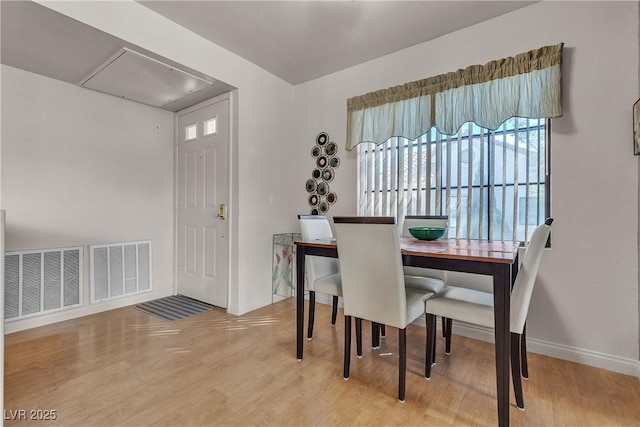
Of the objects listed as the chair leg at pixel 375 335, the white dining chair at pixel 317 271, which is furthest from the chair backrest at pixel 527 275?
the white dining chair at pixel 317 271

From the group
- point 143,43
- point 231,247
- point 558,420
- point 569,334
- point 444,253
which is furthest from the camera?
point 231,247

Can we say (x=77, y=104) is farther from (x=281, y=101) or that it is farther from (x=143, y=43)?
(x=281, y=101)

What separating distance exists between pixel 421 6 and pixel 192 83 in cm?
209

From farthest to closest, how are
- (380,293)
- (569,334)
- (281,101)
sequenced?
(281,101) → (569,334) → (380,293)

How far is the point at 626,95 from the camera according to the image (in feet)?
6.40

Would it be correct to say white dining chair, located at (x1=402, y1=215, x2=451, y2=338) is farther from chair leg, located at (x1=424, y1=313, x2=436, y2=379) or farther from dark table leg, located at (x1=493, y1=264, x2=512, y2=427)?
dark table leg, located at (x1=493, y1=264, x2=512, y2=427)

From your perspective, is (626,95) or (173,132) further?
(173,132)

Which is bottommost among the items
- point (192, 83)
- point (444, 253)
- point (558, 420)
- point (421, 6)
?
point (558, 420)

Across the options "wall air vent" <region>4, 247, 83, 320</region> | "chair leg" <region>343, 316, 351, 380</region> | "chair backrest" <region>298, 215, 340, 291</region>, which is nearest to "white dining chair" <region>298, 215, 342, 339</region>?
"chair backrest" <region>298, 215, 340, 291</region>

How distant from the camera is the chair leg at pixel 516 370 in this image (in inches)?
63.0

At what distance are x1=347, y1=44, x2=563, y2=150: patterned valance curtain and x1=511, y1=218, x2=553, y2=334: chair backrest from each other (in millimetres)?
1129

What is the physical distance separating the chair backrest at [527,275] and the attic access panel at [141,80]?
288cm

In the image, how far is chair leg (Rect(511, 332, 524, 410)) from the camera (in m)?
1.60

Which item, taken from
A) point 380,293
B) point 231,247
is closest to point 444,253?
point 380,293
